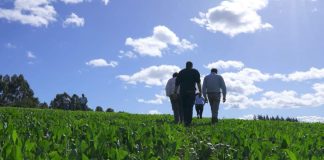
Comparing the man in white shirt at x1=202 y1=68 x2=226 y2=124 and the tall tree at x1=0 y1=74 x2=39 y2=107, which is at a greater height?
the tall tree at x1=0 y1=74 x2=39 y2=107

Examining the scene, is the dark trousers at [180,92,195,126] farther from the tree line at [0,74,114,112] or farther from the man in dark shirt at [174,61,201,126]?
the tree line at [0,74,114,112]

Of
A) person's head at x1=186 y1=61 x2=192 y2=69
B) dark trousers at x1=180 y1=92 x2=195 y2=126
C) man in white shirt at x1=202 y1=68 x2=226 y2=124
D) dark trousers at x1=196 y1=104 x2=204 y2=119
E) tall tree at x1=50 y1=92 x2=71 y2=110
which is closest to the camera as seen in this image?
dark trousers at x1=180 y1=92 x2=195 y2=126

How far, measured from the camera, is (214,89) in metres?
18.2

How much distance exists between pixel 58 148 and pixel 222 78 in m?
13.6

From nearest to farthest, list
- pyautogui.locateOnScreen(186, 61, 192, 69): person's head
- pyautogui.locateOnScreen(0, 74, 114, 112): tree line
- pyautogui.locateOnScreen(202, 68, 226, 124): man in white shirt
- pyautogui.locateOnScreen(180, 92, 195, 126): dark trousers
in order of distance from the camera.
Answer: pyautogui.locateOnScreen(180, 92, 195, 126): dark trousers
pyautogui.locateOnScreen(186, 61, 192, 69): person's head
pyautogui.locateOnScreen(202, 68, 226, 124): man in white shirt
pyautogui.locateOnScreen(0, 74, 114, 112): tree line

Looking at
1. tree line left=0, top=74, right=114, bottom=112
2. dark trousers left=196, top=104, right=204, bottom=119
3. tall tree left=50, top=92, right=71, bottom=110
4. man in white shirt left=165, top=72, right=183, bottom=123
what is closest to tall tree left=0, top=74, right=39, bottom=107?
tree line left=0, top=74, right=114, bottom=112

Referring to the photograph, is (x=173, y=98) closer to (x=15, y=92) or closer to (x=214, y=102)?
(x=214, y=102)

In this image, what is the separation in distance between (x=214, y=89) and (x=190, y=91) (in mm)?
2087

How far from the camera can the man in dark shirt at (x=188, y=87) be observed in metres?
16.3

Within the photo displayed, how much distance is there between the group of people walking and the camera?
16.4 m

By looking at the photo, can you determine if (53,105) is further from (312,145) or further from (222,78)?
(312,145)

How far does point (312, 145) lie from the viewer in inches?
292

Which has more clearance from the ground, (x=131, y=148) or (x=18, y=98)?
(x=18, y=98)

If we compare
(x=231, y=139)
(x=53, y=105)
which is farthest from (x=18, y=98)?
(x=231, y=139)
